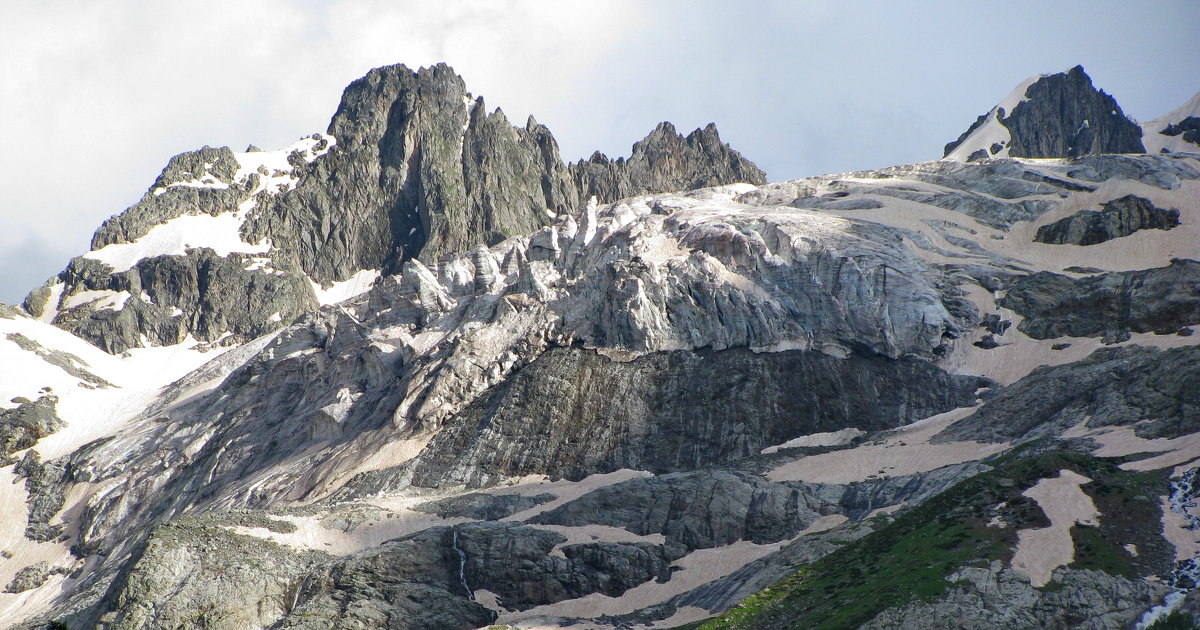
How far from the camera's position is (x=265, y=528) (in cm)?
7738

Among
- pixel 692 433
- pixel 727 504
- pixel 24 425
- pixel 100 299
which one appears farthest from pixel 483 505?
pixel 100 299

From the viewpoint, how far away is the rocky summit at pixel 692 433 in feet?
193

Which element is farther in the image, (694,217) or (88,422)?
(88,422)

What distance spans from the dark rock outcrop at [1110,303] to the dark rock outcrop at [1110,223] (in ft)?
53.0

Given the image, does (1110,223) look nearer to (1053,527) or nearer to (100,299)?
(1053,527)

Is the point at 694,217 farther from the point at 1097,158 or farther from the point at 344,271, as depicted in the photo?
the point at 344,271

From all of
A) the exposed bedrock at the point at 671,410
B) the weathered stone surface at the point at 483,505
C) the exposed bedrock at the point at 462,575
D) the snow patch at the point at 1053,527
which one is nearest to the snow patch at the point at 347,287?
the exposed bedrock at the point at 671,410

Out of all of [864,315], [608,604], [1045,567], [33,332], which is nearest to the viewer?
[1045,567]

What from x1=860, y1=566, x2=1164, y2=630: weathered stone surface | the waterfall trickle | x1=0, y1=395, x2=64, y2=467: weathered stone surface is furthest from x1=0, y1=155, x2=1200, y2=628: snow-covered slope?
x1=0, y1=395, x2=64, y2=467: weathered stone surface

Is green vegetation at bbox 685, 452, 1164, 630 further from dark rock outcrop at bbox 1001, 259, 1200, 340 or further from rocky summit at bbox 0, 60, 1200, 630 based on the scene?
dark rock outcrop at bbox 1001, 259, 1200, 340

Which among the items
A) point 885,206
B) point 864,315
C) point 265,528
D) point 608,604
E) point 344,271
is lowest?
point 608,604

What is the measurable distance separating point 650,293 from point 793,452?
26789 mm

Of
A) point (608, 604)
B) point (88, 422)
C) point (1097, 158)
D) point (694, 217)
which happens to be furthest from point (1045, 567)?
point (88, 422)

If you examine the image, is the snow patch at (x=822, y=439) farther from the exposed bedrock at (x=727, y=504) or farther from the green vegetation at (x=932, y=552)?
the green vegetation at (x=932, y=552)
